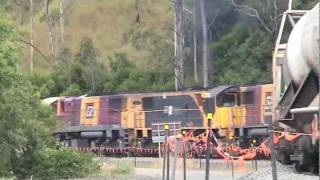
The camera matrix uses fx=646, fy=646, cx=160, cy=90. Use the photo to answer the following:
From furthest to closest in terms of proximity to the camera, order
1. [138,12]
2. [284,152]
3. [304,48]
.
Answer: [138,12]
[284,152]
[304,48]


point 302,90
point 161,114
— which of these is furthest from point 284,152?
point 161,114

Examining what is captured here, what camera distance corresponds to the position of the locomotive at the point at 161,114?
97.6 ft

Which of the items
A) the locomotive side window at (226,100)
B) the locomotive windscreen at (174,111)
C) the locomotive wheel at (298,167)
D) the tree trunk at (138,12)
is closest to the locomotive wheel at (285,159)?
the locomotive wheel at (298,167)

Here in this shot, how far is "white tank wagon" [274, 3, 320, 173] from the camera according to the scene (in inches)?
477

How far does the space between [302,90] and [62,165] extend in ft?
32.0

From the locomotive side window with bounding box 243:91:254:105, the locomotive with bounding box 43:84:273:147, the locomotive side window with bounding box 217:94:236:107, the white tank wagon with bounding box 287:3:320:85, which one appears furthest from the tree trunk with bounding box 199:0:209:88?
the white tank wagon with bounding box 287:3:320:85

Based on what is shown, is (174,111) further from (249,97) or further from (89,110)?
(89,110)

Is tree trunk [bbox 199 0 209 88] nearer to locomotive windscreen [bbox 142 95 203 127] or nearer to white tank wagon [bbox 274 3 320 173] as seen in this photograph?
locomotive windscreen [bbox 142 95 203 127]

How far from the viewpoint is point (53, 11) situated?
74500 millimetres

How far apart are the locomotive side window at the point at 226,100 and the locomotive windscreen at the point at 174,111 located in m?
1.19

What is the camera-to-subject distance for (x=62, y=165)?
66.6 feet

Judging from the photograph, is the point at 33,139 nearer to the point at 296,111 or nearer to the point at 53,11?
the point at 296,111

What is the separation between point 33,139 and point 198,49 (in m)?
38.0

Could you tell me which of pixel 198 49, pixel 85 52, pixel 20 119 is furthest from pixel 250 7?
pixel 20 119
